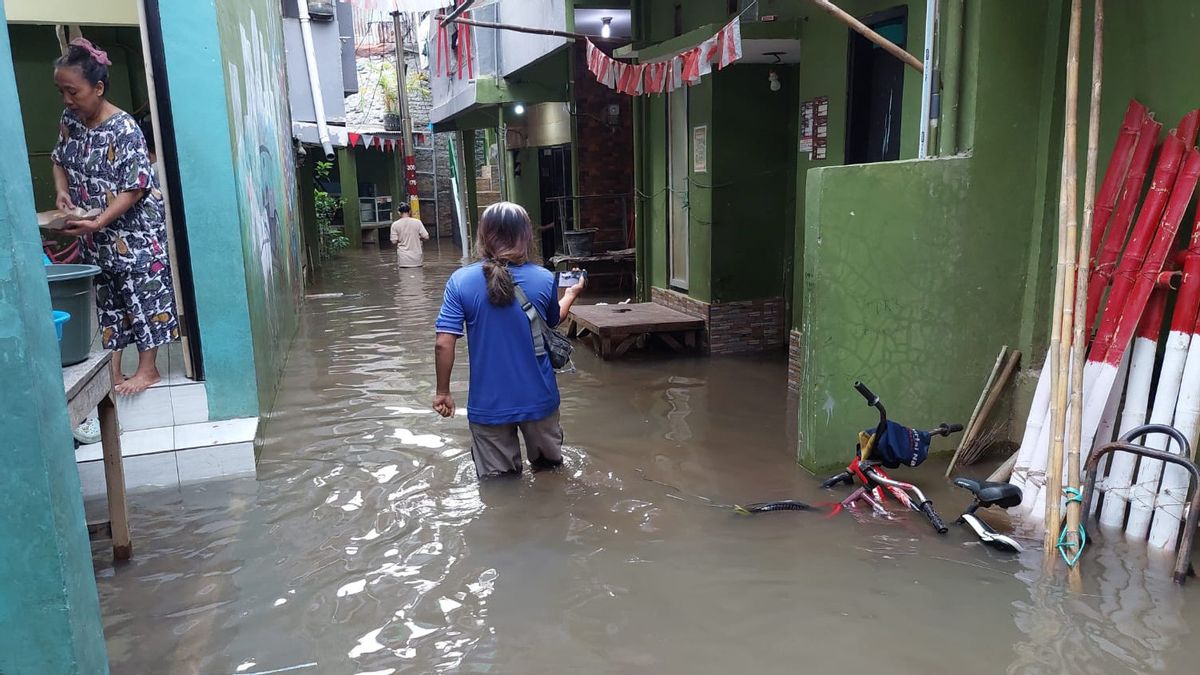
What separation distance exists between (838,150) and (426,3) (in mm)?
5394

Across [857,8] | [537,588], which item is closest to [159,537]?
[537,588]

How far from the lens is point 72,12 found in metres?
6.63

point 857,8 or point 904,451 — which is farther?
point 857,8

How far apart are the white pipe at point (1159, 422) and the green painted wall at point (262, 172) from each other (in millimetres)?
5111

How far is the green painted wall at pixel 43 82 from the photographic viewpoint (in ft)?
27.7

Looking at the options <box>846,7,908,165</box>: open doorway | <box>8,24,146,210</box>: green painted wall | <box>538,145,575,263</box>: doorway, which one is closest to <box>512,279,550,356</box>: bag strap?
<box>846,7,908,165</box>: open doorway

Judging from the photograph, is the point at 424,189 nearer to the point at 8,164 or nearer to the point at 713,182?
the point at 713,182

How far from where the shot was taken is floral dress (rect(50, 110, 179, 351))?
Result: 4730 millimetres

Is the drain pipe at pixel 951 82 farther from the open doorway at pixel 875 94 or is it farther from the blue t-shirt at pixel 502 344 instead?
the blue t-shirt at pixel 502 344

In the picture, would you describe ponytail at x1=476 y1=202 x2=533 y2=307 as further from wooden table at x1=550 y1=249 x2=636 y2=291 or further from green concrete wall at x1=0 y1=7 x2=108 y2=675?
wooden table at x1=550 y1=249 x2=636 y2=291

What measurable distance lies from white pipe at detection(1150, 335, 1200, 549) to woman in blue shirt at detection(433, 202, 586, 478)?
303 centimetres

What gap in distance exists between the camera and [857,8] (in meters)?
6.65

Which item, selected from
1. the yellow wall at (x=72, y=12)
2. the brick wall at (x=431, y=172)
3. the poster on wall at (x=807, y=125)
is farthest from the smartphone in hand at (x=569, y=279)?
the brick wall at (x=431, y=172)

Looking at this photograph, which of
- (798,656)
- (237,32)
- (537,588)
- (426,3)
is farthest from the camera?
(426,3)
